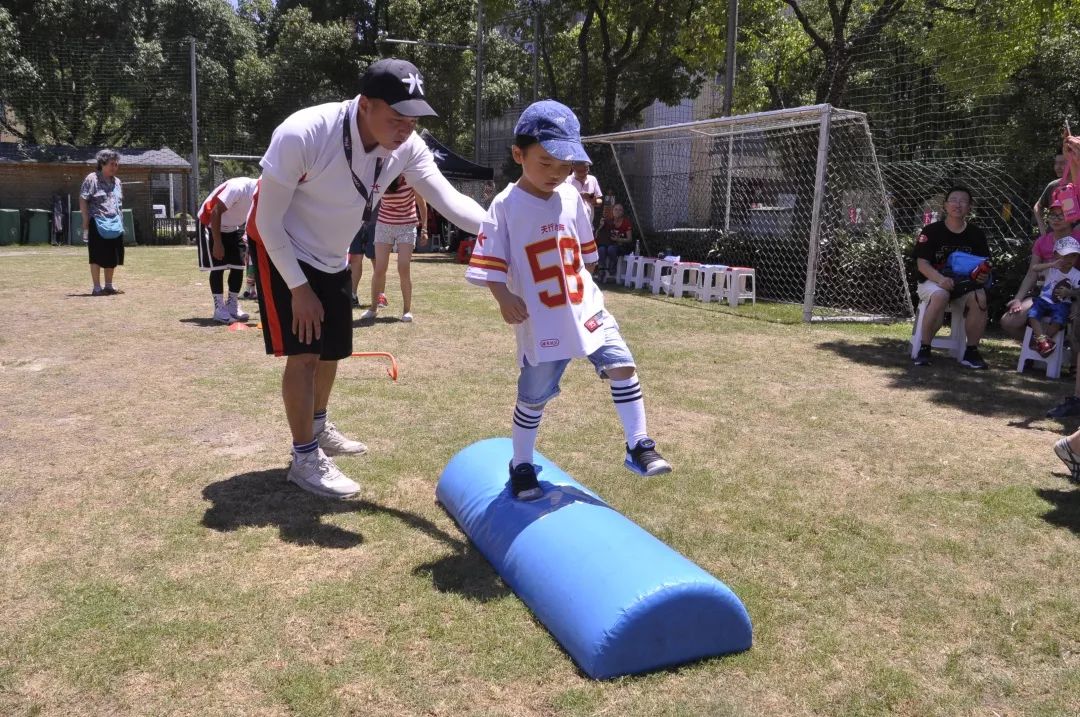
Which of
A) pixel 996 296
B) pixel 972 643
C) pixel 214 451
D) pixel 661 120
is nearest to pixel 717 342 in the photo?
pixel 996 296

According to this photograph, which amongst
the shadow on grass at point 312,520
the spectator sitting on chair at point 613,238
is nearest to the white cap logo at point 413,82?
the shadow on grass at point 312,520

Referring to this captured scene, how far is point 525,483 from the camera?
355 centimetres

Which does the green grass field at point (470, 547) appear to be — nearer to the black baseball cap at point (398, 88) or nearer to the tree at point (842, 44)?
the black baseball cap at point (398, 88)

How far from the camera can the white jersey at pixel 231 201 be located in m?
8.47

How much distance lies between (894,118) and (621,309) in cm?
519

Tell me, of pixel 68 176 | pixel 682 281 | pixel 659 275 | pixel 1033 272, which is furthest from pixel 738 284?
pixel 68 176

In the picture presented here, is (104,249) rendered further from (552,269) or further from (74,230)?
(74,230)

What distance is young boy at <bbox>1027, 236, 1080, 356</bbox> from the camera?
20.9 feet

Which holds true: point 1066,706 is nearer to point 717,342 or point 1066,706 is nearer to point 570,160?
point 570,160

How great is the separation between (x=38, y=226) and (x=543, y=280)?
970 inches

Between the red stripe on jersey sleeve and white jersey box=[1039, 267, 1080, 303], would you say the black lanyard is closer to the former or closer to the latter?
the red stripe on jersey sleeve

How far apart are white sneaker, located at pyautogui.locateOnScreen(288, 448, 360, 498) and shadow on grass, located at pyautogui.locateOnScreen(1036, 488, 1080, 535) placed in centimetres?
322

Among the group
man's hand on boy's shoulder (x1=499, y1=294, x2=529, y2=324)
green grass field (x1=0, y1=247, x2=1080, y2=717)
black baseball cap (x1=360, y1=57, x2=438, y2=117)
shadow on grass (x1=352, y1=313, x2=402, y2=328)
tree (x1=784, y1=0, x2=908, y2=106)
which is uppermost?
tree (x1=784, y1=0, x2=908, y2=106)

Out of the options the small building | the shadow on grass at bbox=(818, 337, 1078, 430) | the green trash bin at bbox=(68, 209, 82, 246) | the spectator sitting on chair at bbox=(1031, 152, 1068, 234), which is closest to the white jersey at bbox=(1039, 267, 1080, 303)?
the spectator sitting on chair at bbox=(1031, 152, 1068, 234)
